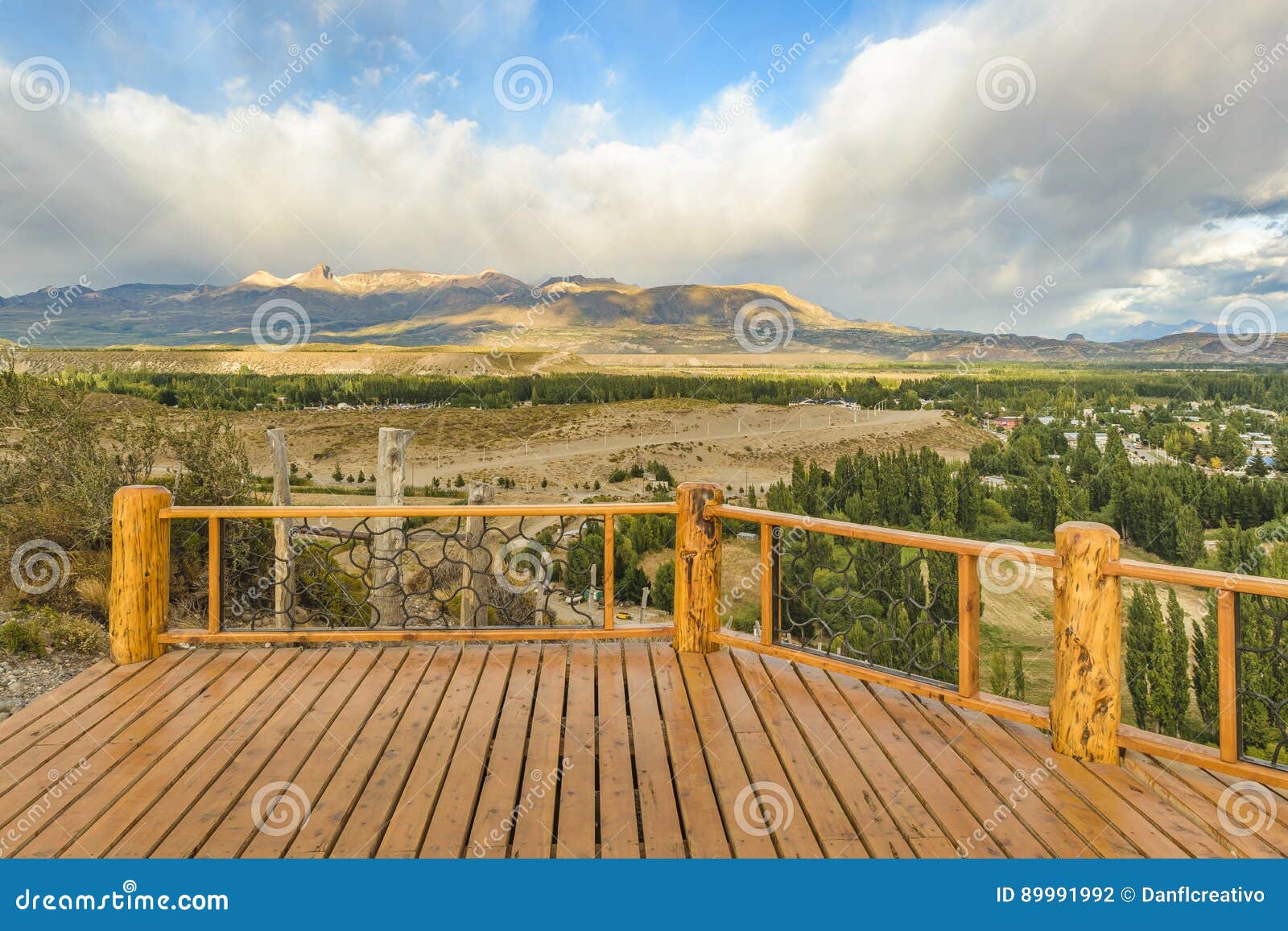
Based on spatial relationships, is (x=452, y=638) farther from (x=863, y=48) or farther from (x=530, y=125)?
(x=530, y=125)

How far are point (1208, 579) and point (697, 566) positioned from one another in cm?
210

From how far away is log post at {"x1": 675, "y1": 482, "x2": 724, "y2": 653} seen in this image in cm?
371

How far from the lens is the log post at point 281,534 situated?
6582 millimetres

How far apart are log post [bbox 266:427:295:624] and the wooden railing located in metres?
2.35

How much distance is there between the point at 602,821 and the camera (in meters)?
2.21

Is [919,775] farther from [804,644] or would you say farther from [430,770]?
[430,770]

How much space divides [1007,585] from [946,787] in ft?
119

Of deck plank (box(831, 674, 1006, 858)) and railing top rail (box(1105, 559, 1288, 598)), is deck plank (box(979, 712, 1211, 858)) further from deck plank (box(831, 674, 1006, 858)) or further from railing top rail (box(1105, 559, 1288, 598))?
railing top rail (box(1105, 559, 1288, 598))
